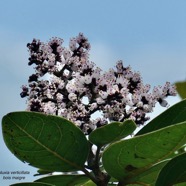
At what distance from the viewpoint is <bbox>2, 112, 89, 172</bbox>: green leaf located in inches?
81.3

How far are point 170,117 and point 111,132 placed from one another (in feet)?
1.09

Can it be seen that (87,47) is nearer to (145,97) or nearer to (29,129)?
(145,97)

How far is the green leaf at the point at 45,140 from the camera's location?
81.3 inches

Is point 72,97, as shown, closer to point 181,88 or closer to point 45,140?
point 45,140

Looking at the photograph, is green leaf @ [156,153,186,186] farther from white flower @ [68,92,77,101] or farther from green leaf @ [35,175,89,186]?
white flower @ [68,92,77,101]

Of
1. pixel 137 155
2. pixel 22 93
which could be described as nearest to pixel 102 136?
pixel 137 155

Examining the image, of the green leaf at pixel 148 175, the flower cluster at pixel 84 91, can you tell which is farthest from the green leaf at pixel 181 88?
the green leaf at pixel 148 175

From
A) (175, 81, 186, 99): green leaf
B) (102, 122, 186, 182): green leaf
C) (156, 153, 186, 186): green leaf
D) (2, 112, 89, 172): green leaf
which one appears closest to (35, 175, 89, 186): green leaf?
(2, 112, 89, 172): green leaf

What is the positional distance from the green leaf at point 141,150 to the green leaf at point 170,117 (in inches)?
7.0

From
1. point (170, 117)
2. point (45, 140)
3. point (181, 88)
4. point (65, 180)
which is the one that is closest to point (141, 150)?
point (170, 117)

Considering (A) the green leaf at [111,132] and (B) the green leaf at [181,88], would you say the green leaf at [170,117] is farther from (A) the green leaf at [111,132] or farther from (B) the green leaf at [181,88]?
(B) the green leaf at [181,88]

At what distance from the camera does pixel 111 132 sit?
214cm

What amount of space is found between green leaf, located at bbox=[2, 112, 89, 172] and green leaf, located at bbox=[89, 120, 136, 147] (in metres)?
0.06

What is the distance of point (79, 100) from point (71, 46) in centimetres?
55
